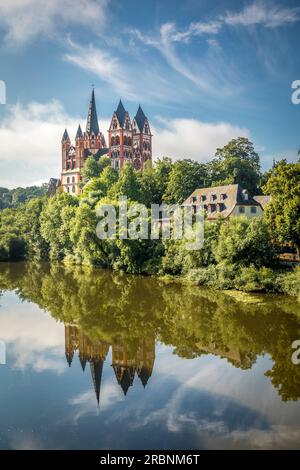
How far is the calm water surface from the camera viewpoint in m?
13.7

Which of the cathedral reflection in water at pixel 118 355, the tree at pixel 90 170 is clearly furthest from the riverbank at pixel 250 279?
the tree at pixel 90 170

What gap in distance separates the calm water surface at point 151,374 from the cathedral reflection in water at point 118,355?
5 cm

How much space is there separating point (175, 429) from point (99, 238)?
128 feet

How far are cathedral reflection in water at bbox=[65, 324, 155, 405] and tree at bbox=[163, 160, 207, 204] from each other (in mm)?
41123

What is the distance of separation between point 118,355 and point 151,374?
9.50ft

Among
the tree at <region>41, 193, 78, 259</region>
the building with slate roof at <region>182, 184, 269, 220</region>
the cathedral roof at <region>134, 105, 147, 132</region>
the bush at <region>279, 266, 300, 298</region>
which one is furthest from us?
the cathedral roof at <region>134, 105, 147, 132</region>

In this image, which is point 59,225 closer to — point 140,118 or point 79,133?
point 79,133

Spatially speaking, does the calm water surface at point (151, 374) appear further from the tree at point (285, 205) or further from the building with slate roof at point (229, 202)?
the building with slate roof at point (229, 202)

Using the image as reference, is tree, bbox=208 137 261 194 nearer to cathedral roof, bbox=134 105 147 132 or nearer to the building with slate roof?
the building with slate roof

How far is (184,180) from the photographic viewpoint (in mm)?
64312

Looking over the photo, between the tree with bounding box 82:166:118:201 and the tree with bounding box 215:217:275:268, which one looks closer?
the tree with bounding box 215:217:275:268

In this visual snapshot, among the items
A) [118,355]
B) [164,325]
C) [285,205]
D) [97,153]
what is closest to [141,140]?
[97,153]

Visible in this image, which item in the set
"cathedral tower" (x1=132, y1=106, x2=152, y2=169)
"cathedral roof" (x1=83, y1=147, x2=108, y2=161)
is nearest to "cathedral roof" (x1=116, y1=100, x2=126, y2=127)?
"cathedral tower" (x1=132, y1=106, x2=152, y2=169)

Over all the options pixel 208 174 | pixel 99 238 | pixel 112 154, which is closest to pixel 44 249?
pixel 99 238
